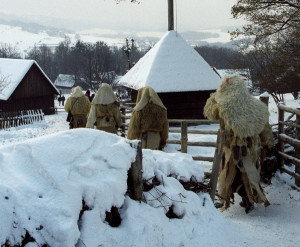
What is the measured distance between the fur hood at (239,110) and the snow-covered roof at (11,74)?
2378cm

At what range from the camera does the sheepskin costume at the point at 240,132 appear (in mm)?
4922

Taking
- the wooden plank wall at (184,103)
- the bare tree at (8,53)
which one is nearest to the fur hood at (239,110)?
the wooden plank wall at (184,103)

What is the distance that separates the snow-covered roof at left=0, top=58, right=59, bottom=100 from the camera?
2588 centimetres

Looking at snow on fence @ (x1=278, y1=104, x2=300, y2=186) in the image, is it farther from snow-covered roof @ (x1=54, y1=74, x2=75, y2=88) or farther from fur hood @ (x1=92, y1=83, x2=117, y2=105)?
snow-covered roof @ (x1=54, y1=74, x2=75, y2=88)

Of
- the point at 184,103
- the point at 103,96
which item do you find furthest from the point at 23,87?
the point at 103,96

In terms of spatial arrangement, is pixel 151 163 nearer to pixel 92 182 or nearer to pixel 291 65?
pixel 92 182

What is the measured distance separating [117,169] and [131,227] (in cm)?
51

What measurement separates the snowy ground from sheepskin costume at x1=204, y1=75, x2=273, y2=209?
4.10ft

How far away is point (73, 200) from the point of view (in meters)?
2.40

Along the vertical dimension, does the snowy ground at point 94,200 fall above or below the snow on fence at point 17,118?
above

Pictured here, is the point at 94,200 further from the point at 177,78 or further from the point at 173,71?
the point at 173,71

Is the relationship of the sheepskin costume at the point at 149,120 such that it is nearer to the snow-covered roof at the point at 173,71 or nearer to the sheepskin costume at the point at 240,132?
the sheepskin costume at the point at 240,132

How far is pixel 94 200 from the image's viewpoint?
260 cm

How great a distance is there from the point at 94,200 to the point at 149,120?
138 inches
